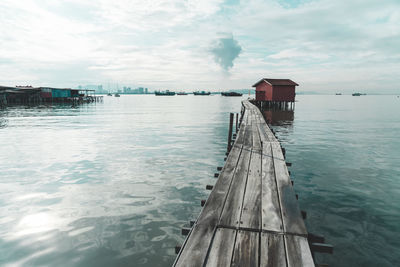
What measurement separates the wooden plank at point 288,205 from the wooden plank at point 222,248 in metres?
0.96

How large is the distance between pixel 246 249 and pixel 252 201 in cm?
157

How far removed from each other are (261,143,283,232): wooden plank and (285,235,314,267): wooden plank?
0.97 ft

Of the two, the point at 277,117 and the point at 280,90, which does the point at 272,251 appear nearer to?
the point at 277,117

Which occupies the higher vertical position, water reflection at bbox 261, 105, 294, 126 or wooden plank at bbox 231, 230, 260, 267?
water reflection at bbox 261, 105, 294, 126

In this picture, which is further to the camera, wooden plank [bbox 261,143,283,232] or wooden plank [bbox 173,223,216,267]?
wooden plank [bbox 261,143,283,232]

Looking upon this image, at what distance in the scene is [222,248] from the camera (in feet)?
10.8

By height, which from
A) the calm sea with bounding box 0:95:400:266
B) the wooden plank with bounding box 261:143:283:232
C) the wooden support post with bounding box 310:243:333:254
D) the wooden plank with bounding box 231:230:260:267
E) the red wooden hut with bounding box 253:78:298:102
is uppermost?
the red wooden hut with bounding box 253:78:298:102

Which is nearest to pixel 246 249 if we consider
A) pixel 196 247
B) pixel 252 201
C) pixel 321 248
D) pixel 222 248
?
pixel 222 248

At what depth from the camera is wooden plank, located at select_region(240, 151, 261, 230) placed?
3.94 meters

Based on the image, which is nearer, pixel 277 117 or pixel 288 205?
pixel 288 205

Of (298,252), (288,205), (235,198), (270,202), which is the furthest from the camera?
(235,198)

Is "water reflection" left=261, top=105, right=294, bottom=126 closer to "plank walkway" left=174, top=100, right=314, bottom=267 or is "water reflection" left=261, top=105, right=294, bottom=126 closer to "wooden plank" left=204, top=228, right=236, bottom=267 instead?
"plank walkway" left=174, top=100, right=314, bottom=267

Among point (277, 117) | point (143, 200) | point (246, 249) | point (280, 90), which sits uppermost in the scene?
point (280, 90)

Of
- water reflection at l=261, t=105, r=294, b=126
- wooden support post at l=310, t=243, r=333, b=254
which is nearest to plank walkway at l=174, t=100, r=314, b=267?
wooden support post at l=310, t=243, r=333, b=254
